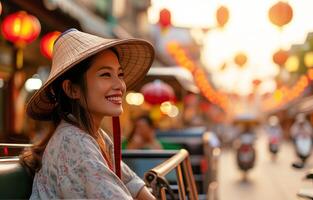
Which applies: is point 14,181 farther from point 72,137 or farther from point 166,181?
point 166,181

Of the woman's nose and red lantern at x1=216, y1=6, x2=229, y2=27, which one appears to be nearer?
the woman's nose

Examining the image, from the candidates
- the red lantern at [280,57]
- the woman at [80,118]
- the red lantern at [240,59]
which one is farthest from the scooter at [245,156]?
the woman at [80,118]

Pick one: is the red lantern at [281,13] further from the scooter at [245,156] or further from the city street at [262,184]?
the scooter at [245,156]

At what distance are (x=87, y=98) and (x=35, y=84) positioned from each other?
396 inches

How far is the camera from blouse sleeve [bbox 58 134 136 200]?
8.20 ft

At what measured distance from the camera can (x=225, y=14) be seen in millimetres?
12633

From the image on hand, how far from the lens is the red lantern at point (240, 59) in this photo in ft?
64.6

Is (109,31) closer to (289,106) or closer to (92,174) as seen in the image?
(92,174)

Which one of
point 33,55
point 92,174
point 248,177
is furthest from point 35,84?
point 92,174

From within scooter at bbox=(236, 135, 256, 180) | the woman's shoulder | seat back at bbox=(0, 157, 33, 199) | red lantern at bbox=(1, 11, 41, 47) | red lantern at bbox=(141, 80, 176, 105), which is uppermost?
red lantern at bbox=(1, 11, 41, 47)

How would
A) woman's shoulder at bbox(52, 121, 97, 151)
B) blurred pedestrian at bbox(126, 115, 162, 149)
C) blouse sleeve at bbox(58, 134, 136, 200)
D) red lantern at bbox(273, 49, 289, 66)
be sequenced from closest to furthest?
blouse sleeve at bbox(58, 134, 136, 200) < woman's shoulder at bbox(52, 121, 97, 151) < blurred pedestrian at bbox(126, 115, 162, 149) < red lantern at bbox(273, 49, 289, 66)

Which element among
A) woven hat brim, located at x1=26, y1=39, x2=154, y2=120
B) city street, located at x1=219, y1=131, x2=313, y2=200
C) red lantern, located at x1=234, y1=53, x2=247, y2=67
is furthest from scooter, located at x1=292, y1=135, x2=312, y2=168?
woven hat brim, located at x1=26, y1=39, x2=154, y2=120

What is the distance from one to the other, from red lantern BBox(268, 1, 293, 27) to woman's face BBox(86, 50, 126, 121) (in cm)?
843

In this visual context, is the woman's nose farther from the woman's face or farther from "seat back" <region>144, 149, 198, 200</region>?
"seat back" <region>144, 149, 198, 200</region>
